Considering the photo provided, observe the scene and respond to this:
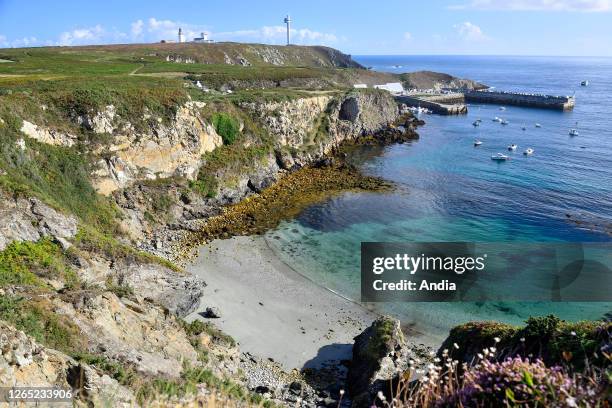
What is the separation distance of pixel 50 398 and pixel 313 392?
14633 mm

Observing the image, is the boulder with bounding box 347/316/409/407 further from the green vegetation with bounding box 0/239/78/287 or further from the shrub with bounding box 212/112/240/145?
the shrub with bounding box 212/112/240/145

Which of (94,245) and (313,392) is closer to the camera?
(313,392)

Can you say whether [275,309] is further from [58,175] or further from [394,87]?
[394,87]

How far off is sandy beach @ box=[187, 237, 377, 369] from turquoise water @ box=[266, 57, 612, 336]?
200cm

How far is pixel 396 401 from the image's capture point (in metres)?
5.64

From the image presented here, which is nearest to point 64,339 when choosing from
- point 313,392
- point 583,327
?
point 313,392

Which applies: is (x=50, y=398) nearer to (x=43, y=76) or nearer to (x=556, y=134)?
(x=43, y=76)

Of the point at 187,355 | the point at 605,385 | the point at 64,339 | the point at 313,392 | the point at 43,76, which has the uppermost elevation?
the point at 43,76

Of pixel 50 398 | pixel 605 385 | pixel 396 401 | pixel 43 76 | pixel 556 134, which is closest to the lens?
pixel 605 385

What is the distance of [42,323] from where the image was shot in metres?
15.7

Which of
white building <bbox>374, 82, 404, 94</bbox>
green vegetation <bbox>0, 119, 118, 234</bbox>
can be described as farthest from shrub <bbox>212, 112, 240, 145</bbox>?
white building <bbox>374, 82, 404, 94</bbox>
